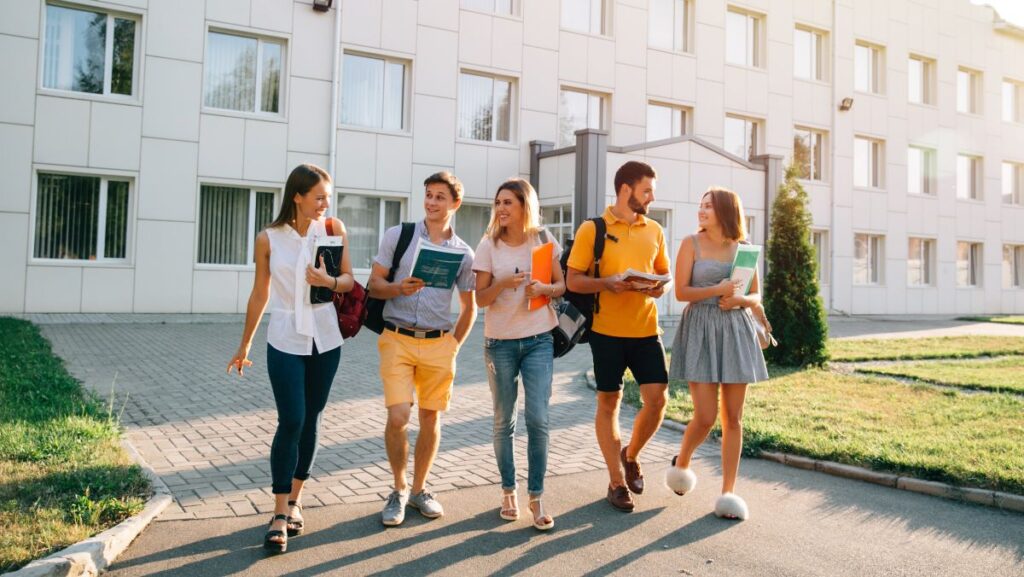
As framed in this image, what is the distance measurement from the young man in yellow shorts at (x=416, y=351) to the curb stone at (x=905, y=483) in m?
2.95

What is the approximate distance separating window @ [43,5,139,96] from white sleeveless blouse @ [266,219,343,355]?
14055mm

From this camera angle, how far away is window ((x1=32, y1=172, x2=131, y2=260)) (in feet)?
51.2

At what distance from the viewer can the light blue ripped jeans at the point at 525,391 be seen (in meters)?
4.63

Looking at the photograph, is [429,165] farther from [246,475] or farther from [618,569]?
[618,569]

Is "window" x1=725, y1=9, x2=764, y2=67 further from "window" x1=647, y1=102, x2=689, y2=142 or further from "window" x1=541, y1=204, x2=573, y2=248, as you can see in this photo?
"window" x1=541, y1=204, x2=573, y2=248

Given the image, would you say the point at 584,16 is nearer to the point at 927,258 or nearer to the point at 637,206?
the point at 927,258

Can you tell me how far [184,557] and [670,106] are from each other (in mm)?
20883

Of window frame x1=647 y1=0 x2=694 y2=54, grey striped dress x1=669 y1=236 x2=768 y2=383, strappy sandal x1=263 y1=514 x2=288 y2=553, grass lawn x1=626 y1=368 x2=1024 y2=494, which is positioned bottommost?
strappy sandal x1=263 y1=514 x2=288 y2=553

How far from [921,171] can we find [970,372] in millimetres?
19920

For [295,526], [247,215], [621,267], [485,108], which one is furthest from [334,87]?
[295,526]

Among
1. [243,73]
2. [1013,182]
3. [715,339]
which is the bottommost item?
[715,339]

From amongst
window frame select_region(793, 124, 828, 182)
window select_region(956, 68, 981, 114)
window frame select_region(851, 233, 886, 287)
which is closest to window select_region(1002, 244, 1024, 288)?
window select_region(956, 68, 981, 114)

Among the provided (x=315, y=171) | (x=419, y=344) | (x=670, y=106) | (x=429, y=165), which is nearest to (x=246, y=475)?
(x=419, y=344)

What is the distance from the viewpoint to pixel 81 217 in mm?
15883
